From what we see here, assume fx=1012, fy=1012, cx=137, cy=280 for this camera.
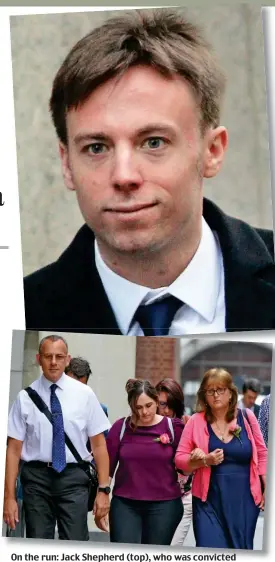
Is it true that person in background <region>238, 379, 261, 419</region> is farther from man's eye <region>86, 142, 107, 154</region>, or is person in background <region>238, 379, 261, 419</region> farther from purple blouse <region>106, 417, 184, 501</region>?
man's eye <region>86, 142, 107, 154</region>

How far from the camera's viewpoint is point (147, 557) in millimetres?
4480

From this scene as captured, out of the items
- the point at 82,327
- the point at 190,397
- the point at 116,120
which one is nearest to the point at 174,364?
the point at 190,397

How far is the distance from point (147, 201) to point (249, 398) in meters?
0.97

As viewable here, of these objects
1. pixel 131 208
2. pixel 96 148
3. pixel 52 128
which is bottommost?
pixel 131 208

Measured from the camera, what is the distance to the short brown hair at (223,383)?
4.42m

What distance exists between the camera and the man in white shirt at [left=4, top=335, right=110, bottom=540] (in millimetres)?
4449

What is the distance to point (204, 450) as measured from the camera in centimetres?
443

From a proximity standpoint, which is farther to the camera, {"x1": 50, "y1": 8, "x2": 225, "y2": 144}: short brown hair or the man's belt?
the man's belt

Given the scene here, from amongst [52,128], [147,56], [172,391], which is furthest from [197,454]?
[147,56]

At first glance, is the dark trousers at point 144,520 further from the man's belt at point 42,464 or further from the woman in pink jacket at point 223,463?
the man's belt at point 42,464

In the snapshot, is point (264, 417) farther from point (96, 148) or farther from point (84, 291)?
point (96, 148)

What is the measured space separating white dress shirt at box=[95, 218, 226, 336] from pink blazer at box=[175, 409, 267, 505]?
40 centimetres

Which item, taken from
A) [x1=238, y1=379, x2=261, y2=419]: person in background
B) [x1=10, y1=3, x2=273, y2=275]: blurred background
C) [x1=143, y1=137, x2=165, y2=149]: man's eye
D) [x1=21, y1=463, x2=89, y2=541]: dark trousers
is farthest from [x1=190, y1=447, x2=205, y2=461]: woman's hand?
[x1=143, y1=137, x2=165, y2=149]: man's eye

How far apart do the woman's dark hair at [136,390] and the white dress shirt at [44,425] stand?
17 centimetres
